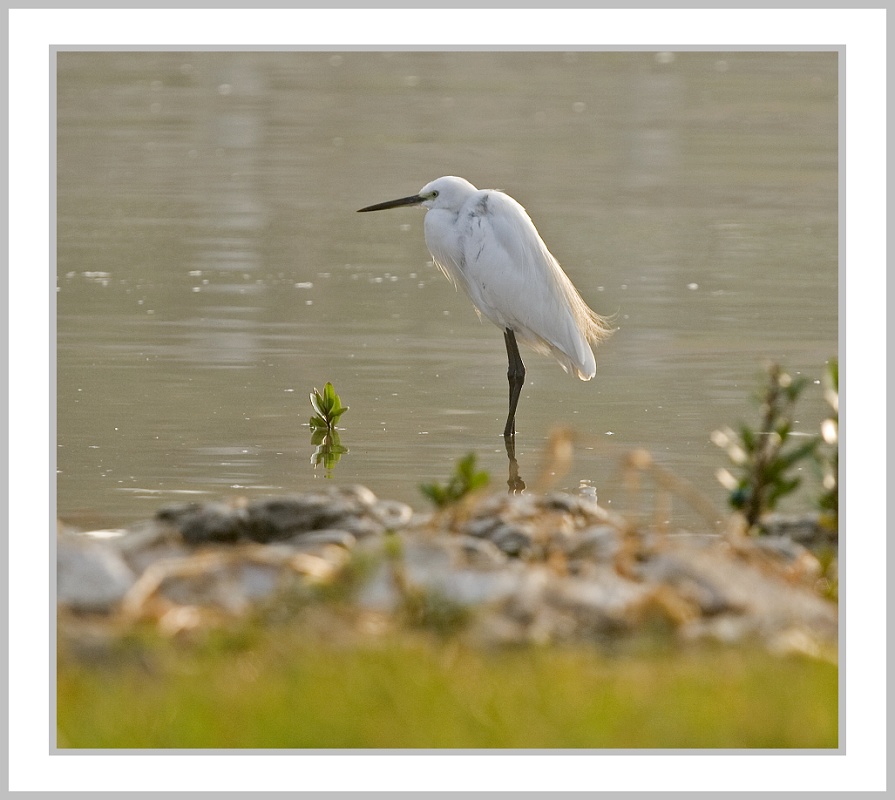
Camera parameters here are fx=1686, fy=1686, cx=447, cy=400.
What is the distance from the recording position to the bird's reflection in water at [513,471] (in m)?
7.80

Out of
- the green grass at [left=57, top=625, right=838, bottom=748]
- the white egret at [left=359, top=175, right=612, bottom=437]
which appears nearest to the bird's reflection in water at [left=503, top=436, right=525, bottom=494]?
the white egret at [left=359, top=175, right=612, bottom=437]

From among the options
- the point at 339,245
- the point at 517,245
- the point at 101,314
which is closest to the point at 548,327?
the point at 517,245

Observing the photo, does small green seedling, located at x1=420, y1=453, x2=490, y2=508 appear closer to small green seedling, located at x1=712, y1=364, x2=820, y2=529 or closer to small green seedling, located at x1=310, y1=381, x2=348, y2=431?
small green seedling, located at x1=712, y1=364, x2=820, y2=529

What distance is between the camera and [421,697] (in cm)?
383

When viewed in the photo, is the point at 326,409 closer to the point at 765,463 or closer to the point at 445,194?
the point at 445,194

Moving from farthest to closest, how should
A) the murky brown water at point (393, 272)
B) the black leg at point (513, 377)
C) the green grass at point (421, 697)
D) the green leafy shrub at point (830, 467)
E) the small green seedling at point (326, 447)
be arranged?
the black leg at point (513, 377) → the murky brown water at point (393, 272) → the small green seedling at point (326, 447) → the green leafy shrub at point (830, 467) → the green grass at point (421, 697)

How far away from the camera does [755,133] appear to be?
832 inches

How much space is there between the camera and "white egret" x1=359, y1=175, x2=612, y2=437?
9195 millimetres

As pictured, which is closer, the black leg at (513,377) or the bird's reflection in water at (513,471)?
the bird's reflection in water at (513,471)

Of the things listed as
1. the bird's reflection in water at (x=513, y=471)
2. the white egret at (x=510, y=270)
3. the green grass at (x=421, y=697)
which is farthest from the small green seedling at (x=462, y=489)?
the white egret at (x=510, y=270)

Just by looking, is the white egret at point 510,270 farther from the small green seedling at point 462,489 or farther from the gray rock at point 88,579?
the gray rock at point 88,579

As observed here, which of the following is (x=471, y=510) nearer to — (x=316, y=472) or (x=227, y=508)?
(x=227, y=508)

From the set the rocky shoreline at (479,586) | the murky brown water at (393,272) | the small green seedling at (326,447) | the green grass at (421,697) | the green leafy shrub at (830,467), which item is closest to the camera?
the green grass at (421,697)

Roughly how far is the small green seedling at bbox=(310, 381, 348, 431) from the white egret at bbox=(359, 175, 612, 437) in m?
1.13
